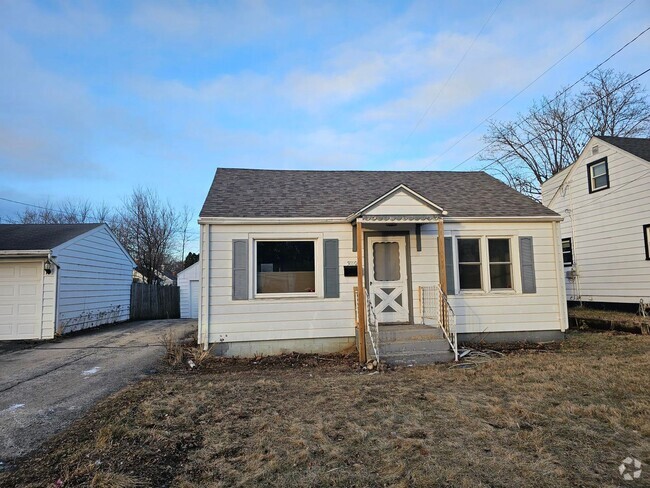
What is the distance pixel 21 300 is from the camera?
1070 cm

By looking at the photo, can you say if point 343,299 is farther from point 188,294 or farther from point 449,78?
point 188,294

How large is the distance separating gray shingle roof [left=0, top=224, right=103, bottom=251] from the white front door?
9.20 m

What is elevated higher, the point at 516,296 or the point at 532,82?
the point at 532,82

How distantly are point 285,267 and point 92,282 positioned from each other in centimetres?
942

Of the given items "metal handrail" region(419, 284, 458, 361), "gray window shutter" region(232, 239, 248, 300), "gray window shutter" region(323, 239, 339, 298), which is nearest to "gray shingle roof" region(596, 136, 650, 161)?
"metal handrail" region(419, 284, 458, 361)

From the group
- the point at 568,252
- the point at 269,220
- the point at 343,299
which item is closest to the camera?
the point at 269,220

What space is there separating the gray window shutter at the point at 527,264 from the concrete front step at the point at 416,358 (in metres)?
2.91

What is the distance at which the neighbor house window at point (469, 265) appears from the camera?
8.69m

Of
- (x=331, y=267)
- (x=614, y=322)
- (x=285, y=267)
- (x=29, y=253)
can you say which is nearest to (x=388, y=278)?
(x=331, y=267)

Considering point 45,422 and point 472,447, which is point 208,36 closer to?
point 45,422

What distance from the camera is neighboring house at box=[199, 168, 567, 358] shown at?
7.77 metres

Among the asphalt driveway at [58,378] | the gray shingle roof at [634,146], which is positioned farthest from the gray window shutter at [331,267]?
the gray shingle roof at [634,146]

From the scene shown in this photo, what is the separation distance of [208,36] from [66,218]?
3000 cm

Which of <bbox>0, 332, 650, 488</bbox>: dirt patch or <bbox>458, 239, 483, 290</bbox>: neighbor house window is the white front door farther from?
<bbox>0, 332, 650, 488</bbox>: dirt patch
